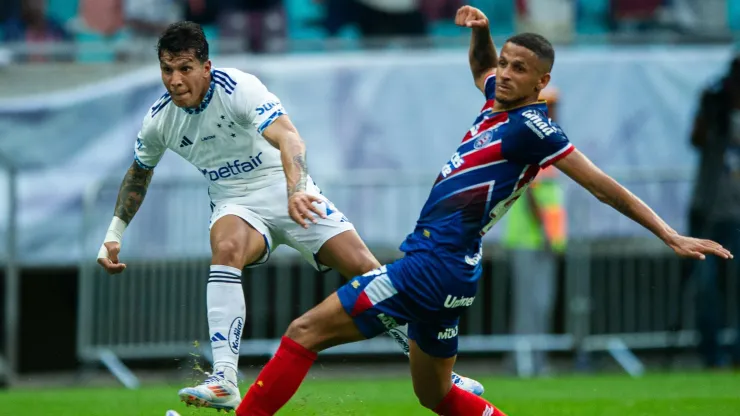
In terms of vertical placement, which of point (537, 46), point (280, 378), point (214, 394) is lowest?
point (214, 394)

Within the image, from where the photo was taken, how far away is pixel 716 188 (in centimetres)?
1312

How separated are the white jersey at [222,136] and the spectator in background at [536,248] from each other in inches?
211

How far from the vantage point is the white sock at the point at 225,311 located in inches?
297

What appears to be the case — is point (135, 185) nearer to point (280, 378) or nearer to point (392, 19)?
point (280, 378)

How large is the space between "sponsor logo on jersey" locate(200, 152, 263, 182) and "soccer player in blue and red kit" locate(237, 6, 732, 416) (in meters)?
1.90

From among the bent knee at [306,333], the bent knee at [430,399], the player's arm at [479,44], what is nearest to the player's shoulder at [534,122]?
the player's arm at [479,44]

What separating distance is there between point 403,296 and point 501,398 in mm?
3990

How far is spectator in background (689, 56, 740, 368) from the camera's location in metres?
13.1

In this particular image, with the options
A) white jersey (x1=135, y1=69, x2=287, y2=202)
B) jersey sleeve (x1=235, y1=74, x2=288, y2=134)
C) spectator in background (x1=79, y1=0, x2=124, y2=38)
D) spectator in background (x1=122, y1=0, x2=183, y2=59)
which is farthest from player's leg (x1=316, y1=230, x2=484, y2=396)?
spectator in background (x1=79, y1=0, x2=124, y2=38)

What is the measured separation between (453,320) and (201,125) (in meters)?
2.35

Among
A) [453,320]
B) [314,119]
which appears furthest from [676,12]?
[453,320]

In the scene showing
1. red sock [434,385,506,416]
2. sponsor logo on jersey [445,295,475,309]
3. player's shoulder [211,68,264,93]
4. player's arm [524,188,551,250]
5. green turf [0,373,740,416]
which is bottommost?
green turf [0,373,740,416]

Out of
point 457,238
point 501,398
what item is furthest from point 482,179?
point 501,398

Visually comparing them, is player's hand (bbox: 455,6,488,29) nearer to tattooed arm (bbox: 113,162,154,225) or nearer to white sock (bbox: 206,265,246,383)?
white sock (bbox: 206,265,246,383)
